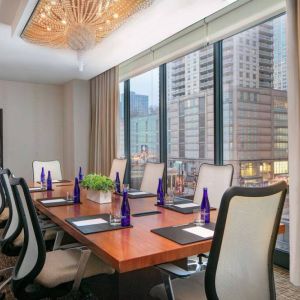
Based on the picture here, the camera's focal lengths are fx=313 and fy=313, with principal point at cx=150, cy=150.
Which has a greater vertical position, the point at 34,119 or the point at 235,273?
the point at 34,119

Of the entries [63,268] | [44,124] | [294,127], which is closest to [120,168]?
[294,127]

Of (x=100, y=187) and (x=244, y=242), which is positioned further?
(x=100, y=187)

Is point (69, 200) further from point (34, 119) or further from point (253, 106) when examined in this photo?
point (34, 119)

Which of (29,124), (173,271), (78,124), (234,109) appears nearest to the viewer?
(173,271)

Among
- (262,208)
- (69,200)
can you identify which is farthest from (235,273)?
(69,200)

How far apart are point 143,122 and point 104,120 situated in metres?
0.87

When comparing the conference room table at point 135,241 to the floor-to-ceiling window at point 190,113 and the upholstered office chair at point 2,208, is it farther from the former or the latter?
the floor-to-ceiling window at point 190,113

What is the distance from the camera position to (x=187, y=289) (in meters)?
1.54

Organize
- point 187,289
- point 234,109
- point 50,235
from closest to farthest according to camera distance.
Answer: point 187,289, point 50,235, point 234,109

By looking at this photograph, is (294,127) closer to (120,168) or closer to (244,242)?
(244,242)

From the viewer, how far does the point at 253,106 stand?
11.5 feet

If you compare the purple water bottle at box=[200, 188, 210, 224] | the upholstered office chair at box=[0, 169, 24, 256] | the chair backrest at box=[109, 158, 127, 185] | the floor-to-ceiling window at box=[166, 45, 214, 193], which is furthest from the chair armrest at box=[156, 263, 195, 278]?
the chair backrest at box=[109, 158, 127, 185]

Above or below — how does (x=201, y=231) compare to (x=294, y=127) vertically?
below

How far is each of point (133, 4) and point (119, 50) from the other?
5.38 feet
